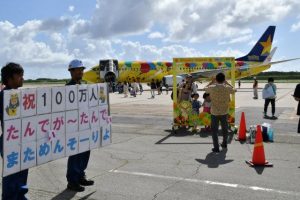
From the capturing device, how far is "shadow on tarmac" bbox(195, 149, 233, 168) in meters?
8.12

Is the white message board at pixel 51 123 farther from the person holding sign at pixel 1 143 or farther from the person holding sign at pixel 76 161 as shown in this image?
the person holding sign at pixel 76 161

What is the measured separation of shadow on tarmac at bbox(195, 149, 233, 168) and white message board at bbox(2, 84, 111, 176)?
8.60 ft

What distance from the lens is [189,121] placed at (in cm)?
1258

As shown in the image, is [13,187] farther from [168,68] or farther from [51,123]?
[168,68]

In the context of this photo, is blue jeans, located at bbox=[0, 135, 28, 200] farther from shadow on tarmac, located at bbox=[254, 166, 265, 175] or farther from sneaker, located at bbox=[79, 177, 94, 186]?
shadow on tarmac, located at bbox=[254, 166, 265, 175]

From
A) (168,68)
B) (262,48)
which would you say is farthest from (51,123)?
(262,48)

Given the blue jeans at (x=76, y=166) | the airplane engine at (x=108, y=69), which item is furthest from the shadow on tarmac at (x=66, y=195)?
the airplane engine at (x=108, y=69)

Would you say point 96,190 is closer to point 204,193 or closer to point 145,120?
point 204,193

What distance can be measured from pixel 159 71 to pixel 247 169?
128 ft

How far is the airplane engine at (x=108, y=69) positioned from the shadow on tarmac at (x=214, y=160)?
115ft

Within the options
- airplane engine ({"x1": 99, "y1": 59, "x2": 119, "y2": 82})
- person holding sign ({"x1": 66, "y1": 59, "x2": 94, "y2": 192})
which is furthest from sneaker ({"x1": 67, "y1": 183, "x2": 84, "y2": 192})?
airplane engine ({"x1": 99, "y1": 59, "x2": 119, "y2": 82})

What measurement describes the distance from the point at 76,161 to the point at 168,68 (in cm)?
4095

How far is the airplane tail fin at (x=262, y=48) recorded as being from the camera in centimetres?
4794

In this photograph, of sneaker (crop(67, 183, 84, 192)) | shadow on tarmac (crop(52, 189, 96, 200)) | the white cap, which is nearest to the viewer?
shadow on tarmac (crop(52, 189, 96, 200))
